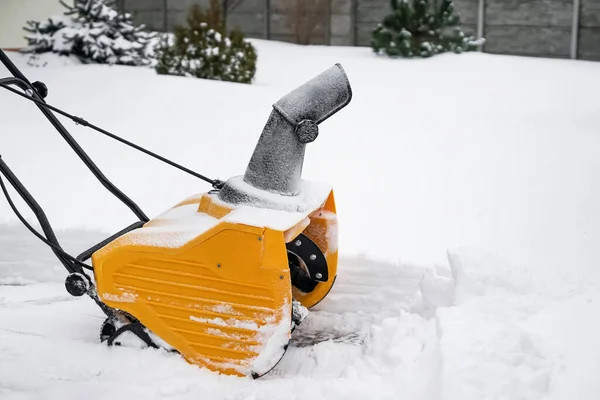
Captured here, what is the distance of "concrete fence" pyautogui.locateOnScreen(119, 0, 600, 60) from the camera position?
46.5ft

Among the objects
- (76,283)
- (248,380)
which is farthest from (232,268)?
(76,283)

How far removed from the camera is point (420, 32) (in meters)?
13.3

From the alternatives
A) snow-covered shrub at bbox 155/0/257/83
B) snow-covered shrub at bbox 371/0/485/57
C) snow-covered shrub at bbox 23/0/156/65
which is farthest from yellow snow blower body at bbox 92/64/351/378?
snow-covered shrub at bbox 371/0/485/57

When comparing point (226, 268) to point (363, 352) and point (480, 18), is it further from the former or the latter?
point (480, 18)

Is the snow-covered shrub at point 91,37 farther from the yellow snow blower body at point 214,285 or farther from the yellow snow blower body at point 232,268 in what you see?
the yellow snow blower body at point 214,285

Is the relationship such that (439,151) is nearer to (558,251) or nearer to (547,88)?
(558,251)

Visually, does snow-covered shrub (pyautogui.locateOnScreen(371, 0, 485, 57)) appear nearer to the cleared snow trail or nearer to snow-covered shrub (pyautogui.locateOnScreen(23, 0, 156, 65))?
snow-covered shrub (pyautogui.locateOnScreen(23, 0, 156, 65))

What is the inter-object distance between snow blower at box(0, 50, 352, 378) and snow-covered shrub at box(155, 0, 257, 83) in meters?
6.78

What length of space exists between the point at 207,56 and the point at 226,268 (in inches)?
285

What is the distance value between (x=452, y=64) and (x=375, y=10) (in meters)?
3.52

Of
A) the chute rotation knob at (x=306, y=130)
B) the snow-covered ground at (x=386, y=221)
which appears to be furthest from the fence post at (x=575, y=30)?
the chute rotation knob at (x=306, y=130)

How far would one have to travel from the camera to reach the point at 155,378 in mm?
3100

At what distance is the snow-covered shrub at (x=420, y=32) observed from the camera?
13164mm

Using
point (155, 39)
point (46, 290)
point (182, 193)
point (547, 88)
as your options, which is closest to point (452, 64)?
point (547, 88)
